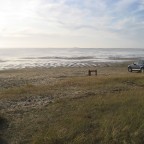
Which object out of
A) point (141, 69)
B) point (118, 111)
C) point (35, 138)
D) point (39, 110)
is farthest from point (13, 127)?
point (141, 69)

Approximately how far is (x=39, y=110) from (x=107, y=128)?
4020 mm

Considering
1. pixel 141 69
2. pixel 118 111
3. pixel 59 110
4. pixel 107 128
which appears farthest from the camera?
pixel 141 69

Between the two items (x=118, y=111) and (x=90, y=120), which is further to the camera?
(x=118, y=111)

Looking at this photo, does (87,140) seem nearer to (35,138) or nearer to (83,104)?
(35,138)

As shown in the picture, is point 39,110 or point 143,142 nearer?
point 143,142

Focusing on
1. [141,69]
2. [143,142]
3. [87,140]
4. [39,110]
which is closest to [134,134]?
[143,142]

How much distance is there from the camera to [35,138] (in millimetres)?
8461

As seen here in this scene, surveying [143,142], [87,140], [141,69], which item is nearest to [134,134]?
[143,142]

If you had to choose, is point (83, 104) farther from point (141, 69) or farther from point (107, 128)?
point (141, 69)

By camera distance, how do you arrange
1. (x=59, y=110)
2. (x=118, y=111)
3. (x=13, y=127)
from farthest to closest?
(x=59, y=110) < (x=118, y=111) < (x=13, y=127)

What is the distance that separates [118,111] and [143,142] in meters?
2.66

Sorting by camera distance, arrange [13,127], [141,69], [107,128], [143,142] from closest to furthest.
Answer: [143,142]
[107,128]
[13,127]
[141,69]

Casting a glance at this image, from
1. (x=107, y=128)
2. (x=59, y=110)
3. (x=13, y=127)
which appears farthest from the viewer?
(x=59, y=110)

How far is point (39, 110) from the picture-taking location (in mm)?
12219
